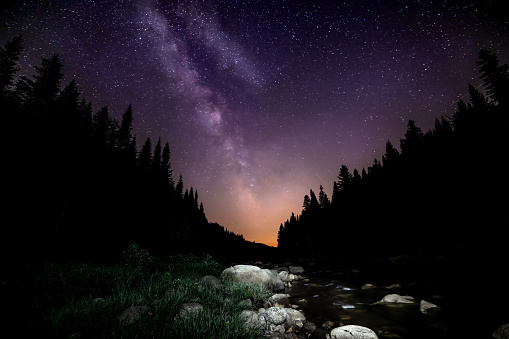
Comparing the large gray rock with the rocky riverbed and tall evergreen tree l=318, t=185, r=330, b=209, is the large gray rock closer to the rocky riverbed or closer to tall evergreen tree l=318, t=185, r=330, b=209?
the rocky riverbed

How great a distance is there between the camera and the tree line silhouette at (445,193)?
22.2m

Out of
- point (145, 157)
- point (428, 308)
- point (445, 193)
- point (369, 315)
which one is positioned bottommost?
point (369, 315)

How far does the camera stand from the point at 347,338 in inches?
221

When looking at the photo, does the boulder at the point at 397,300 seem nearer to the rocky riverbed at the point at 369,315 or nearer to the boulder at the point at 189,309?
the rocky riverbed at the point at 369,315

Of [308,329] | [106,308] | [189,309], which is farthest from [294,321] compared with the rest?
[106,308]

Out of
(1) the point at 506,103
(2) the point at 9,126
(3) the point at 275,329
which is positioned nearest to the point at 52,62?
(2) the point at 9,126

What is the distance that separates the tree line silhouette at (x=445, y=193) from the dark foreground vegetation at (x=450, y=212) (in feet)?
0.43

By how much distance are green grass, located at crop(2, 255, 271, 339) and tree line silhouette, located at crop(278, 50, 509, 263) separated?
80.8 ft

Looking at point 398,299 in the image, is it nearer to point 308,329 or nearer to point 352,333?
point 352,333

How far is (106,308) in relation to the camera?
5.20m

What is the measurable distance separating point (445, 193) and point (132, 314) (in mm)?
40540

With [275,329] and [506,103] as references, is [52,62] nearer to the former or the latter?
[275,329]

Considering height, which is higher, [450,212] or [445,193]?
Result: [445,193]

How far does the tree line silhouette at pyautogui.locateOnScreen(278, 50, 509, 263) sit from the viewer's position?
72.7 ft
